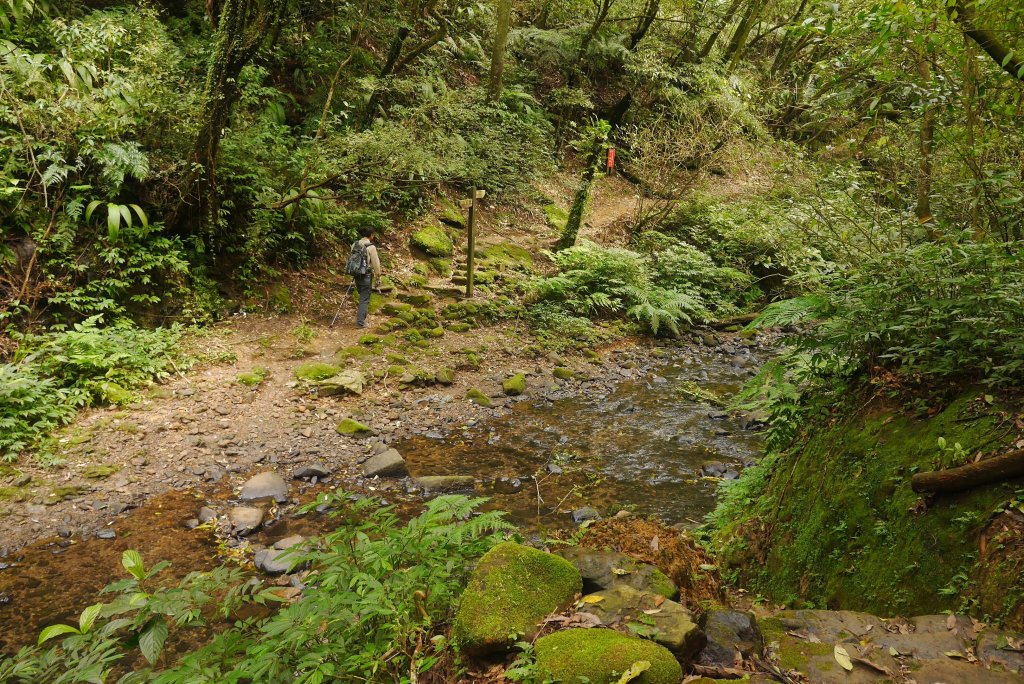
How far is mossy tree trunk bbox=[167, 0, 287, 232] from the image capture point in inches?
317

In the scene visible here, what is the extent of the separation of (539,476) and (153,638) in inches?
200

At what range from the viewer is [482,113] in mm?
14266

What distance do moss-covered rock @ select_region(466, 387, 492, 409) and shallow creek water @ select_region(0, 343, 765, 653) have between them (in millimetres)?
462

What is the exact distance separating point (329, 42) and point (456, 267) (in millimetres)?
5589

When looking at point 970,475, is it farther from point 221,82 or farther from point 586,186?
point 586,186

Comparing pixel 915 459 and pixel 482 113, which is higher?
pixel 482 113

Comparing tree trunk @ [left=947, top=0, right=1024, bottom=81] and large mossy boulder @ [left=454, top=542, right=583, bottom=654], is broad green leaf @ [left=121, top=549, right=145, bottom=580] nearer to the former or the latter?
large mossy boulder @ [left=454, top=542, right=583, bottom=654]

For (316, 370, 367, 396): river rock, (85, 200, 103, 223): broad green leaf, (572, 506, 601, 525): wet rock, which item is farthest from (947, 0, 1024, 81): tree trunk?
(85, 200, 103, 223): broad green leaf

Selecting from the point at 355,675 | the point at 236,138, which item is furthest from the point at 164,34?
the point at 355,675

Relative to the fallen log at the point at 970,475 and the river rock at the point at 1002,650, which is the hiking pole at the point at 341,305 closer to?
the fallen log at the point at 970,475

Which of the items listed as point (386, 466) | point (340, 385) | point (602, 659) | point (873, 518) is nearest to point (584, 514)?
point (386, 466)

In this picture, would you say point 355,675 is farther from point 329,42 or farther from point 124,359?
point 329,42

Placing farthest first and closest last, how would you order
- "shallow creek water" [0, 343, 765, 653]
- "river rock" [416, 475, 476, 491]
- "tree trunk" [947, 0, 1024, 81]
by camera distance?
"river rock" [416, 475, 476, 491], "shallow creek water" [0, 343, 765, 653], "tree trunk" [947, 0, 1024, 81]

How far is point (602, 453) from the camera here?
7445 mm
